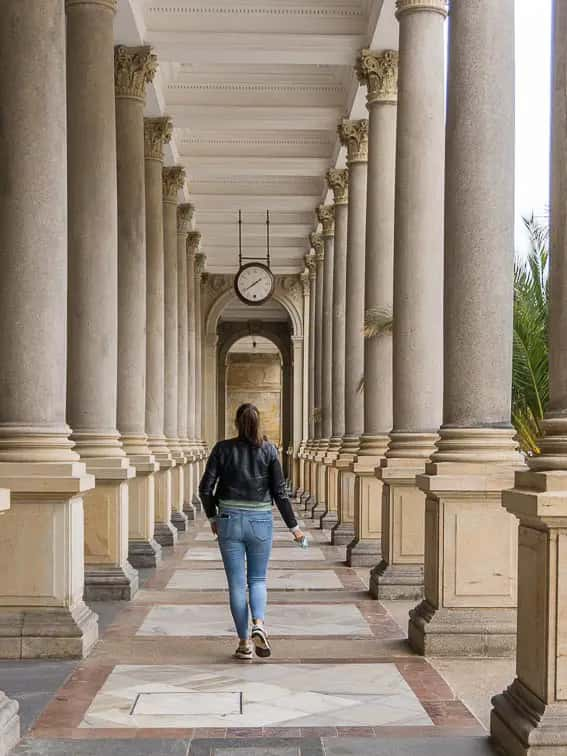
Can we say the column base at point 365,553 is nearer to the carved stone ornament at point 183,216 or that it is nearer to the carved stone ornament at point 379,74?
the carved stone ornament at point 379,74

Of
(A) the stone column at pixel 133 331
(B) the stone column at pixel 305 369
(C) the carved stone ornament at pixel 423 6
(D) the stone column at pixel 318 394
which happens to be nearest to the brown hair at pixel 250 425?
(C) the carved stone ornament at pixel 423 6

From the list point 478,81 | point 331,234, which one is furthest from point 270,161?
point 478,81

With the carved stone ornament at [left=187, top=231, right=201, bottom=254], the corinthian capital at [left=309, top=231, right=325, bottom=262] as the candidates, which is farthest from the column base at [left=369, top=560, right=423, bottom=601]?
the corinthian capital at [left=309, top=231, right=325, bottom=262]

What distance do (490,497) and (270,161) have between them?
2012 centimetres

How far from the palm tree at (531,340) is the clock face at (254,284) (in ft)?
42.8

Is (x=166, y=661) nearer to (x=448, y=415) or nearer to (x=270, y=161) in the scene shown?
(x=448, y=415)

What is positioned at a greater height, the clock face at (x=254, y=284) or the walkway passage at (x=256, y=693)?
the clock face at (x=254, y=284)

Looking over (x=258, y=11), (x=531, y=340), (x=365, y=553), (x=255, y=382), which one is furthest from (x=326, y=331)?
(x=255, y=382)

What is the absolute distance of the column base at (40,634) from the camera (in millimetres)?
9680

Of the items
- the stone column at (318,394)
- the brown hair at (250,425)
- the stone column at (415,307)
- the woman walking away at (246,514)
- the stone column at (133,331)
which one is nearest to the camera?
the woman walking away at (246,514)

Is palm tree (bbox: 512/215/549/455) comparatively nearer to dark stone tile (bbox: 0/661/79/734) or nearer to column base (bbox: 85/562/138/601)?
column base (bbox: 85/562/138/601)

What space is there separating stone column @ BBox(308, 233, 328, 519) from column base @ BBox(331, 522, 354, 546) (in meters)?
6.11

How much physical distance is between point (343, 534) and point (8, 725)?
572 inches

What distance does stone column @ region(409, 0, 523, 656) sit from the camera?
10000 mm
